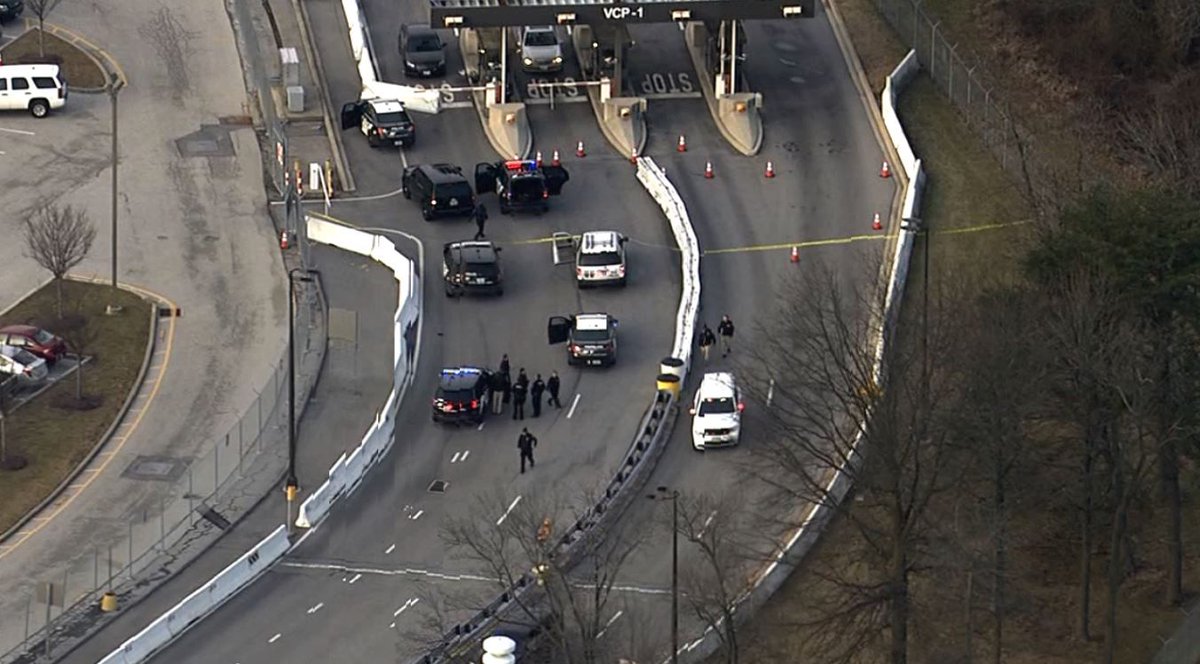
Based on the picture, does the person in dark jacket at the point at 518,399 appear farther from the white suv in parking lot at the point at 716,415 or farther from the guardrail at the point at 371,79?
the guardrail at the point at 371,79

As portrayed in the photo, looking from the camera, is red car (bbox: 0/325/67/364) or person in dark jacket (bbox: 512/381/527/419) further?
red car (bbox: 0/325/67/364)

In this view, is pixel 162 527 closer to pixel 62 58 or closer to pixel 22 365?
pixel 22 365

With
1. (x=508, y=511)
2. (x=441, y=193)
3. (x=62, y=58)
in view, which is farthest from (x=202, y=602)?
(x=62, y=58)

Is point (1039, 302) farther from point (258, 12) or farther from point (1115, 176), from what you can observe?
point (258, 12)

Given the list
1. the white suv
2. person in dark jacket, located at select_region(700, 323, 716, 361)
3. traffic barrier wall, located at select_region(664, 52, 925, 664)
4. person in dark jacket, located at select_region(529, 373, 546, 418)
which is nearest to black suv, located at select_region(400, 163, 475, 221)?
the white suv

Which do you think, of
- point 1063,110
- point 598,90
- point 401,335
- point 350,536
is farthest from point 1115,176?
point 350,536

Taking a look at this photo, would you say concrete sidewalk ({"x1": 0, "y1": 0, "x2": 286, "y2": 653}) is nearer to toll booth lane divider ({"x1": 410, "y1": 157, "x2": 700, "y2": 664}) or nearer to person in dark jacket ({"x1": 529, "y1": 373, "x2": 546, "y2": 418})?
person in dark jacket ({"x1": 529, "y1": 373, "x2": 546, "y2": 418})

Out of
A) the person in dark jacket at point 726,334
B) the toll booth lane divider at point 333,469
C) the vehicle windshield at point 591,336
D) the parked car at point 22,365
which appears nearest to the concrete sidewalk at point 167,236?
the toll booth lane divider at point 333,469
